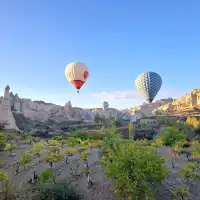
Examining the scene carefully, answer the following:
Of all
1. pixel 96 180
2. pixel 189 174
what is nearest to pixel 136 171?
pixel 189 174

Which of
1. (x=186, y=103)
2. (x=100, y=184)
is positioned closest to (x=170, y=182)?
(x=100, y=184)

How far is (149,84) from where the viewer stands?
50969mm

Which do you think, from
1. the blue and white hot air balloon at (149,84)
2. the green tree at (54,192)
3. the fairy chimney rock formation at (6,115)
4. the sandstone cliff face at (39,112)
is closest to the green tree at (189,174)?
the green tree at (54,192)

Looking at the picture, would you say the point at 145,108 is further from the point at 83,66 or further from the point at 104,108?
the point at 83,66

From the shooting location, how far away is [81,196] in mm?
11961

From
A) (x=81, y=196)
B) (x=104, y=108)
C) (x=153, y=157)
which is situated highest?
(x=104, y=108)

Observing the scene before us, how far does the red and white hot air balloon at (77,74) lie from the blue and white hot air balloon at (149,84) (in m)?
16.0

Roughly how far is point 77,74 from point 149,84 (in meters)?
18.6

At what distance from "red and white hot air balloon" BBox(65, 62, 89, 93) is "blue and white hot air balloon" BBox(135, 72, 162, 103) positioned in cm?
1598

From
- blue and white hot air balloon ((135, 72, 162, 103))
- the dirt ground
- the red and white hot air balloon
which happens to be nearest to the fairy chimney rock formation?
the red and white hot air balloon

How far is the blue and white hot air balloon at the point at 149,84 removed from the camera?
5097cm

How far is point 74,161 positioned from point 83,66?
25.2 m

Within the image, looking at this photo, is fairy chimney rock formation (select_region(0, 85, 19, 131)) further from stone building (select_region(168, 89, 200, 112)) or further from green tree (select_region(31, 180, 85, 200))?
stone building (select_region(168, 89, 200, 112))

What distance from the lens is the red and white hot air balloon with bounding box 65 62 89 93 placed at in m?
39.5
